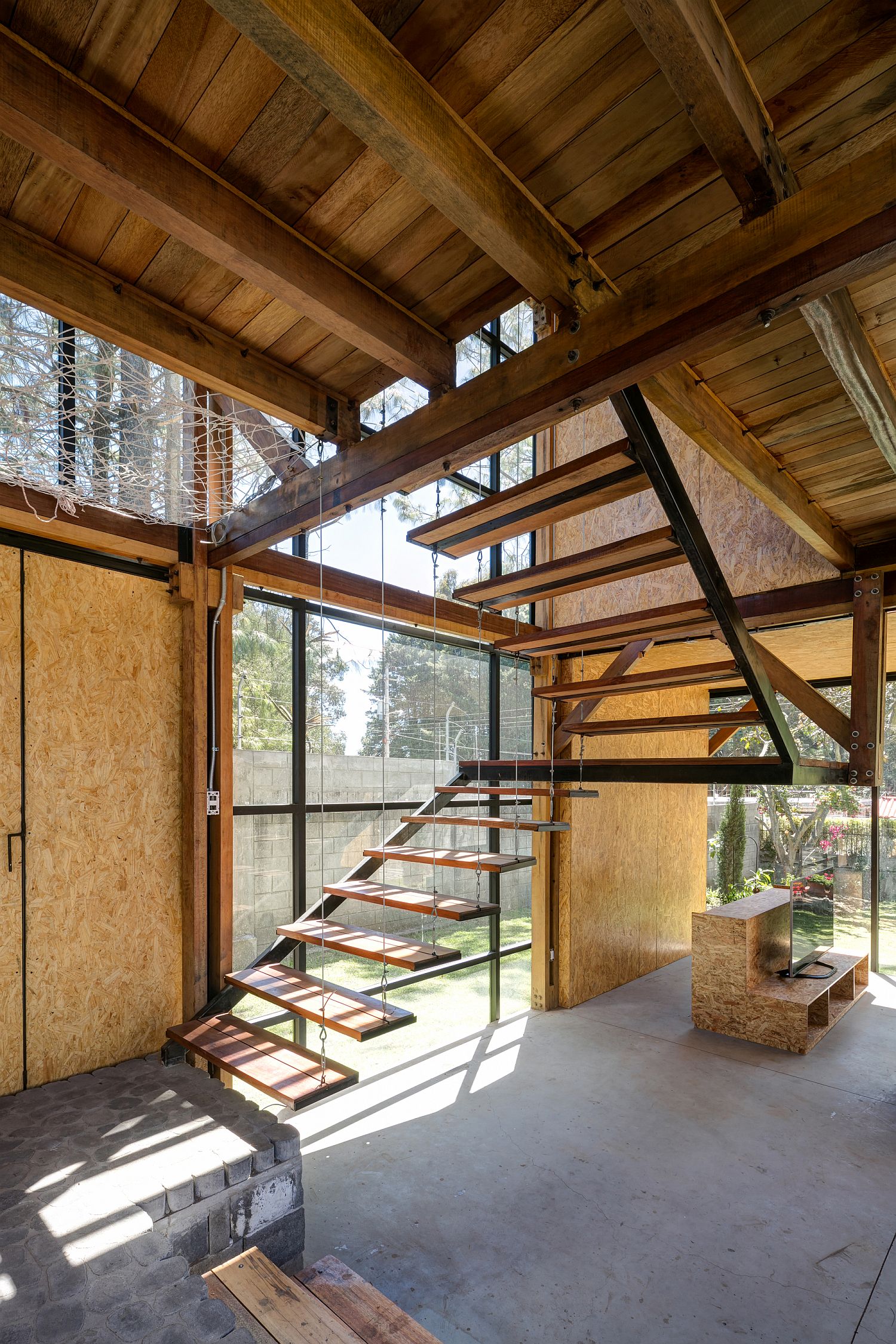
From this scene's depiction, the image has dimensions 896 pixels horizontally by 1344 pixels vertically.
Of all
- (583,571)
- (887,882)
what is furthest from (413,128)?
(887,882)

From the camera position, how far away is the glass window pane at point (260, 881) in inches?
150

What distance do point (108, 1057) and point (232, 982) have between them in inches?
22.2

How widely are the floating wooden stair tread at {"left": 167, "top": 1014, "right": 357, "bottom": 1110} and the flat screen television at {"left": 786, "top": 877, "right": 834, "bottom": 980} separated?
4.11 meters

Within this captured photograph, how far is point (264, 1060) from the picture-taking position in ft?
8.87

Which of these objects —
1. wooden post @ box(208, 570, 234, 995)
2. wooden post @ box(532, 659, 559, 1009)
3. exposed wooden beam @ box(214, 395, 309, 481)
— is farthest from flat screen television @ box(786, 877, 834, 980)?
exposed wooden beam @ box(214, 395, 309, 481)

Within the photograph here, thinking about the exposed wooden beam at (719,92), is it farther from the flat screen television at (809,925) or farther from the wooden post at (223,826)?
the flat screen television at (809,925)

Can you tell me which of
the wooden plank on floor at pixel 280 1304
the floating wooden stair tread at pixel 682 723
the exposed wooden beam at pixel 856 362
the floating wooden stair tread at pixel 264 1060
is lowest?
the wooden plank on floor at pixel 280 1304

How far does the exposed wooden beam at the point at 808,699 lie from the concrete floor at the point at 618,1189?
2.03m

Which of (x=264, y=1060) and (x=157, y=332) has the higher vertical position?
(x=157, y=332)

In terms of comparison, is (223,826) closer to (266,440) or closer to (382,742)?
(382,742)

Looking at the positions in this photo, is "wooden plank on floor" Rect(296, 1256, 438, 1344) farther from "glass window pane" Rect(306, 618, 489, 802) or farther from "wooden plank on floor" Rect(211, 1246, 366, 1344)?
"glass window pane" Rect(306, 618, 489, 802)

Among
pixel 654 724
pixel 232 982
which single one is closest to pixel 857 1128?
pixel 654 724

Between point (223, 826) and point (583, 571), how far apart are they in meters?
2.01

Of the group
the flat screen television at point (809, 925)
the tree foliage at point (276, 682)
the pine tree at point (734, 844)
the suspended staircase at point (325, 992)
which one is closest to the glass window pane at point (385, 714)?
the tree foliage at point (276, 682)
